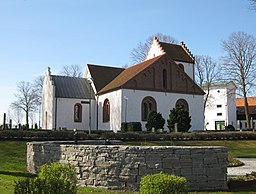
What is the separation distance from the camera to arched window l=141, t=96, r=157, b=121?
116ft

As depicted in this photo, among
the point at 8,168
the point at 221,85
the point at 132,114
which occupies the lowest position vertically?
the point at 8,168

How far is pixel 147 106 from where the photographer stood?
35.7 m

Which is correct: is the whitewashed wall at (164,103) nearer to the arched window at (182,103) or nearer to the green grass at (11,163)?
the arched window at (182,103)

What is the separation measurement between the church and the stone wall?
942 inches

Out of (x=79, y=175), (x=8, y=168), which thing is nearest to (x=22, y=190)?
(x=79, y=175)

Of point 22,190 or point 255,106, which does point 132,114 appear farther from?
point 255,106

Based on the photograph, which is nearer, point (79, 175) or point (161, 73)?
point (79, 175)

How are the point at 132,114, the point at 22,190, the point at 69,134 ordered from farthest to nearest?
the point at 132,114, the point at 69,134, the point at 22,190

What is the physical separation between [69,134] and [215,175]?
1552cm

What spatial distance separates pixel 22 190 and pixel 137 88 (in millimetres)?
29500

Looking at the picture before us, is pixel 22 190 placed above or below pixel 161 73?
below

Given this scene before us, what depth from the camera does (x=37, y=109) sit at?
60.2 m

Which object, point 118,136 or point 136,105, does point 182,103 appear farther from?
point 118,136

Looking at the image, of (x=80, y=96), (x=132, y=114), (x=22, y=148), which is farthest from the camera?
(x=80, y=96)
